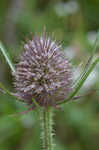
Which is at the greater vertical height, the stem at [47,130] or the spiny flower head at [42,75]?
the spiny flower head at [42,75]

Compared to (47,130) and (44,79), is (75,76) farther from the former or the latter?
(47,130)

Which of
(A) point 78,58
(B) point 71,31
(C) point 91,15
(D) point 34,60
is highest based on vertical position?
(C) point 91,15

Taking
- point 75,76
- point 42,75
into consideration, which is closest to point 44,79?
point 42,75

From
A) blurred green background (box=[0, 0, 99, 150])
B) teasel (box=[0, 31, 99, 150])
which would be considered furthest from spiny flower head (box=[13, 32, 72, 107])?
blurred green background (box=[0, 0, 99, 150])

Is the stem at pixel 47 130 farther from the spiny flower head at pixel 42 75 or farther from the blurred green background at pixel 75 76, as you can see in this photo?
the blurred green background at pixel 75 76

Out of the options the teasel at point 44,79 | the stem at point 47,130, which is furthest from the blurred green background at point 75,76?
→ the stem at point 47,130

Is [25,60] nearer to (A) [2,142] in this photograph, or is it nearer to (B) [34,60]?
(B) [34,60]

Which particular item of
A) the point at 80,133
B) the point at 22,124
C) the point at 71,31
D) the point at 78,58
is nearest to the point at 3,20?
the point at 71,31

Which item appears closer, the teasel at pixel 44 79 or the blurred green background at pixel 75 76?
the teasel at pixel 44 79
